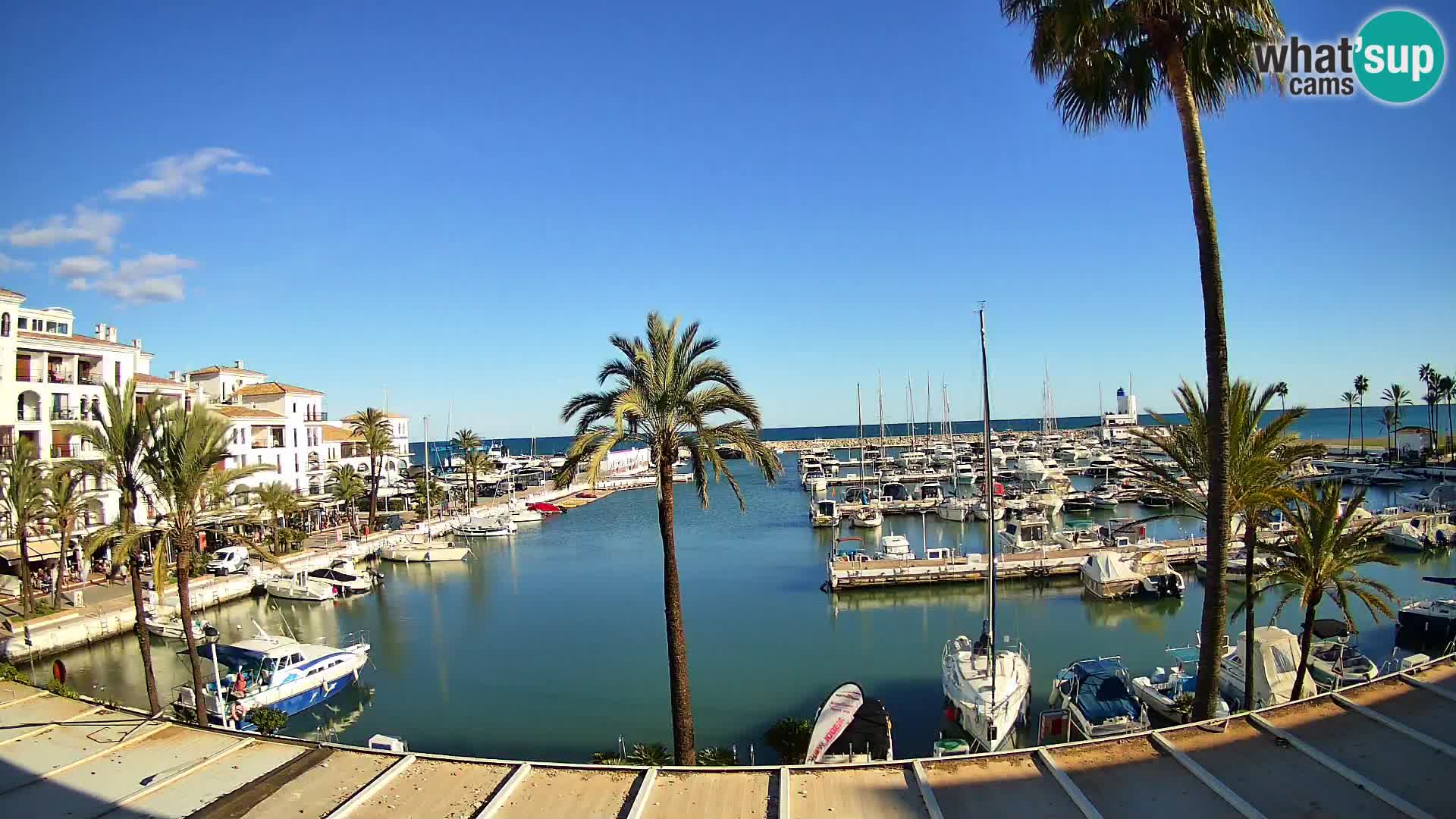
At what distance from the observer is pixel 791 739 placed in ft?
60.4

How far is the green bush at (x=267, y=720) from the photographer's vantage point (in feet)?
66.8

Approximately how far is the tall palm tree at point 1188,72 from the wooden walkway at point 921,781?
2.78m

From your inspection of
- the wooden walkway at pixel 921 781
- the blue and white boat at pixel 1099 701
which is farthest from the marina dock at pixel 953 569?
the wooden walkway at pixel 921 781

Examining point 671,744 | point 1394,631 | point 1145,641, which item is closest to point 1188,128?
point 671,744

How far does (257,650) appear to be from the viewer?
81.0 ft

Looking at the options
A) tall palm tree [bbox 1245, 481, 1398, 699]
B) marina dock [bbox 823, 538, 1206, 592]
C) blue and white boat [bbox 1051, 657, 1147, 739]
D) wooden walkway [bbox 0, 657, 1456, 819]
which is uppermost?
tall palm tree [bbox 1245, 481, 1398, 699]

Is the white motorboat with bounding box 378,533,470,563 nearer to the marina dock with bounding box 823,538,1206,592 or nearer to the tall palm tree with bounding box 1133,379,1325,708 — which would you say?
the marina dock with bounding box 823,538,1206,592

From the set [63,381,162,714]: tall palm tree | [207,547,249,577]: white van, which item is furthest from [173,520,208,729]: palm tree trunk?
[207,547,249,577]: white van

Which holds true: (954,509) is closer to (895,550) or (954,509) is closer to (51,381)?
(895,550)

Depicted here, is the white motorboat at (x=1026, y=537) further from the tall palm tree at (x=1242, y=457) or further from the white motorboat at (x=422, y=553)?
the white motorboat at (x=422, y=553)

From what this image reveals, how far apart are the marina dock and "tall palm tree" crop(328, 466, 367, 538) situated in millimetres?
36931

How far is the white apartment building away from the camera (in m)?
35.2

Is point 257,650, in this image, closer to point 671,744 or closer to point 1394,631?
point 671,744

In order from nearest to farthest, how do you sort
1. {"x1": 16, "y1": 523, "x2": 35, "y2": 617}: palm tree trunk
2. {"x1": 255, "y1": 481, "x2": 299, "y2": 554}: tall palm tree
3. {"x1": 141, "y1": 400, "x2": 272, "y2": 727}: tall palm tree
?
{"x1": 141, "y1": 400, "x2": 272, "y2": 727}: tall palm tree
{"x1": 16, "y1": 523, "x2": 35, "y2": 617}: palm tree trunk
{"x1": 255, "y1": 481, "x2": 299, "y2": 554}: tall palm tree
